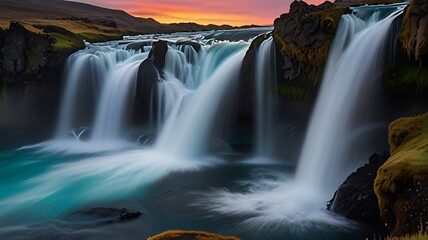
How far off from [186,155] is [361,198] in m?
10.8

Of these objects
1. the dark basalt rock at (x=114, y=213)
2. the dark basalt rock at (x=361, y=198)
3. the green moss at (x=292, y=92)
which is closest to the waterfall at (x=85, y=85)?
the green moss at (x=292, y=92)

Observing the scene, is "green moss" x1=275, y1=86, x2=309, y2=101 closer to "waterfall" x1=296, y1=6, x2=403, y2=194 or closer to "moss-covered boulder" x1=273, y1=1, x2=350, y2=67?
"moss-covered boulder" x1=273, y1=1, x2=350, y2=67

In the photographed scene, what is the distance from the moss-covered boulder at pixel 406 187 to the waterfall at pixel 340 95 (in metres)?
4.97

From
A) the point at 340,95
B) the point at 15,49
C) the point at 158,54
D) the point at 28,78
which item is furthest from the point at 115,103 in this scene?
the point at 340,95

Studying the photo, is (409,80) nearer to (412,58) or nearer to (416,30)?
(412,58)

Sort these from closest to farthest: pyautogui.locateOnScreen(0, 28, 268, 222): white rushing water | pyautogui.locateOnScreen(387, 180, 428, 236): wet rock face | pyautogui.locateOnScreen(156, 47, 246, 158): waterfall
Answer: pyautogui.locateOnScreen(387, 180, 428, 236): wet rock face
pyautogui.locateOnScreen(0, 28, 268, 222): white rushing water
pyautogui.locateOnScreen(156, 47, 246, 158): waterfall

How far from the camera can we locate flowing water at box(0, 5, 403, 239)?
12.6 meters

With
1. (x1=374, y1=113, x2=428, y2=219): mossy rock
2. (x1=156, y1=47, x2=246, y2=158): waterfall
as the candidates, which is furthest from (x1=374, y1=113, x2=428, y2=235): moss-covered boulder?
(x1=156, y1=47, x2=246, y2=158): waterfall

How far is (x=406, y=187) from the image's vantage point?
8.30 meters

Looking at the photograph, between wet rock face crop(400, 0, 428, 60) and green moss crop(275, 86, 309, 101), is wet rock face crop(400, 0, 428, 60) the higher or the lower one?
the higher one

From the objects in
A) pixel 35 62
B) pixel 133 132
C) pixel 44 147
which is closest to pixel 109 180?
pixel 133 132

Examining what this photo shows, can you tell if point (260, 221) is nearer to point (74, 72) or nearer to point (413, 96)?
point (413, 96)

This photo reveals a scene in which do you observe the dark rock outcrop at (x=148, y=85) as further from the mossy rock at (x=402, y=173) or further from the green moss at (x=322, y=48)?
the mossy rock at (x=402, y=173)

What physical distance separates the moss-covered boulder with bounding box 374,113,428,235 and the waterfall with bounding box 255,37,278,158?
11.1 meters
